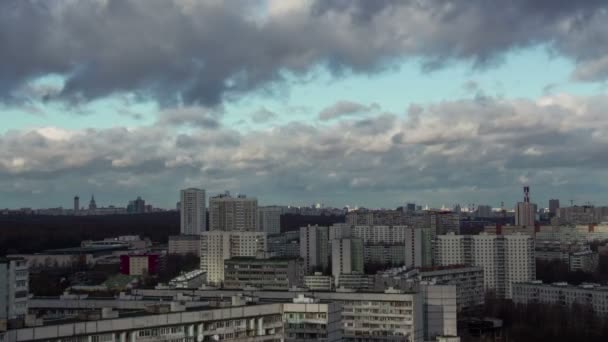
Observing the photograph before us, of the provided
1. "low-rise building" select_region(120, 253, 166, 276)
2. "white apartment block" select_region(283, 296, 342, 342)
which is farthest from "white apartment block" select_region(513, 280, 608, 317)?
"white apartment block" select_region(283, 296, 342, 342)

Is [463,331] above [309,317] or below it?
below

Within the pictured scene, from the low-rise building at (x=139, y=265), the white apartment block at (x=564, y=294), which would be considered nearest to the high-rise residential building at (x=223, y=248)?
the low-rise building at (x=139, y=265)

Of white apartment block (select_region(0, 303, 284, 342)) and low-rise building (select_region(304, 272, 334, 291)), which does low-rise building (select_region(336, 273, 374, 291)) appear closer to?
low-rise building (select_region(304, 272, 334, 291))

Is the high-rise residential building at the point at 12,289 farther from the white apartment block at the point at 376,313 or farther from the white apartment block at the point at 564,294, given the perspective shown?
the white apartment block at the point at 564,294

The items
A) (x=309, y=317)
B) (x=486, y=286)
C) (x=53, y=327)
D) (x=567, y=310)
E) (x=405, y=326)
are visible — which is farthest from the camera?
(x=486, y=286)

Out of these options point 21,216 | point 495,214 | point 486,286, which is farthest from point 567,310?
point 495,214

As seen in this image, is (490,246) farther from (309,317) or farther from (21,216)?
(21,216)

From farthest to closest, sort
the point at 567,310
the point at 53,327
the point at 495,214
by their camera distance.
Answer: the point at 495,214 → the point at 567,310 → the point at 53,327
